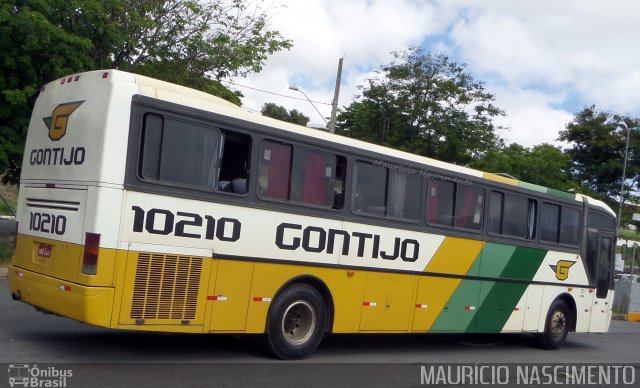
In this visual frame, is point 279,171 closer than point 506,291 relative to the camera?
Yes

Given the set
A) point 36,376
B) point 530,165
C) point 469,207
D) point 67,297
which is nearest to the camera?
point 36,376

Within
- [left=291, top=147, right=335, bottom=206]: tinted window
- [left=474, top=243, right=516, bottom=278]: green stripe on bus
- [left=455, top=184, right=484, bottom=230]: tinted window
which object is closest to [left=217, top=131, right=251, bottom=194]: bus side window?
[left=291, top=147, right=335, bottom=206]: tinted window

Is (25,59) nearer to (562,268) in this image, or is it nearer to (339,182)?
(339,182)

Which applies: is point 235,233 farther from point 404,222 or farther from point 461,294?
point 461,294

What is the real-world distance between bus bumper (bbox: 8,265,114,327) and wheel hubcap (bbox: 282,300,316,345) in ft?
8.77

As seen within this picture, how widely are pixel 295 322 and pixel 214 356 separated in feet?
3.79

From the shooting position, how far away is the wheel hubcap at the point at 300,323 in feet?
30.9

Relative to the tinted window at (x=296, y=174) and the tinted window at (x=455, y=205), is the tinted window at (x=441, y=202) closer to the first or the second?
the tinted window at (x=455, y=205)

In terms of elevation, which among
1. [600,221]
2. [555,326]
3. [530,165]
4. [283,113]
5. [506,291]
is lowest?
[555,326]

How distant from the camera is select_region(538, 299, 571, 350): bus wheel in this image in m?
13.7

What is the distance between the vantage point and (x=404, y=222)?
10781mm

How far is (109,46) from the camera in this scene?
18.8m

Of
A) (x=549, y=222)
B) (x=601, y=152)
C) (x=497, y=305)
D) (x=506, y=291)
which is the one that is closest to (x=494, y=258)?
(x=506, y=291)

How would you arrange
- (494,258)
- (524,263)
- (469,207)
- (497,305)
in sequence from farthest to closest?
(524,263)
(497,305)
(494,258)
(469,207)
